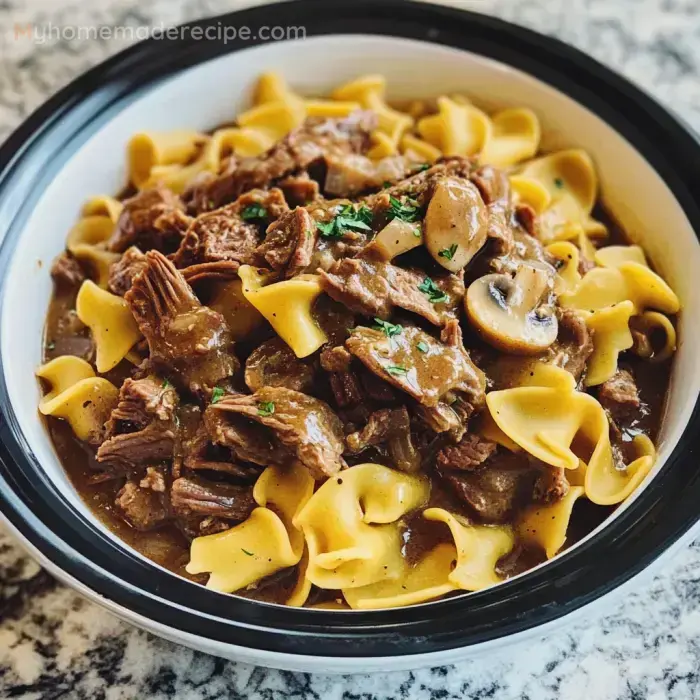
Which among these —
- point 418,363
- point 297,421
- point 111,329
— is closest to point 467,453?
point 418,363

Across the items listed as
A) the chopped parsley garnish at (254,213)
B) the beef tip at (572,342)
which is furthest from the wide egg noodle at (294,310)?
the beef tip at (572,342)

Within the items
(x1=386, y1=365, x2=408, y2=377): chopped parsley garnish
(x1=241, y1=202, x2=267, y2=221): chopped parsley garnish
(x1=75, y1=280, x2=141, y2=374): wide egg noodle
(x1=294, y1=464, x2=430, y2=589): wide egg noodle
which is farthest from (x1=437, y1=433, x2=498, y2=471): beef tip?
(x1=75, y1=280, x2=141, y2=374): wide egg noodle

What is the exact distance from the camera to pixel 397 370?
3.47 metres

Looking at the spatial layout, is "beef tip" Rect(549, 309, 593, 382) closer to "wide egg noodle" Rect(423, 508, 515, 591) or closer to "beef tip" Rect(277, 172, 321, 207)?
"wide egg noodle" Rect(423, 508, 515, 591)

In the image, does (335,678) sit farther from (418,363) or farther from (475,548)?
(418,363)

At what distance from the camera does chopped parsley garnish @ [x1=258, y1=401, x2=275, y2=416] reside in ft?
11.4

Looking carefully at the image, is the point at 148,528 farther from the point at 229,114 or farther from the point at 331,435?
the point at 229,114

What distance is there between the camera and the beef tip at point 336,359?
352 centimetres

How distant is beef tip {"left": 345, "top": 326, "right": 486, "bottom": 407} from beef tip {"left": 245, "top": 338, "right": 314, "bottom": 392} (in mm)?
265

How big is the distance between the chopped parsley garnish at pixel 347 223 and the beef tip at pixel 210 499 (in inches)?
46.5

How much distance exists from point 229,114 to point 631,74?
2693mm

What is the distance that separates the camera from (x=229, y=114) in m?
5.37

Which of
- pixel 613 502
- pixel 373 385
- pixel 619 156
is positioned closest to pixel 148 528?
pixel 373 385

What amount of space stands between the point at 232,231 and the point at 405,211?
826 mm
